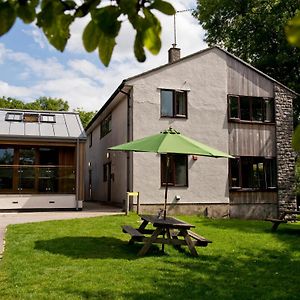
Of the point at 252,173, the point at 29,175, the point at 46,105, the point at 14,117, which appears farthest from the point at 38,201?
the point at 46,105

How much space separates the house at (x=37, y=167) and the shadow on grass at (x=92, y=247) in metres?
8.02

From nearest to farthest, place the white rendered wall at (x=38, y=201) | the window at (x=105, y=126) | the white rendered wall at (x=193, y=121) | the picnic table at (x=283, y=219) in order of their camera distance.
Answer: the picnic table at (x=283, y=219) → the white rendered wall at (x=38, y=201) → the white rendered wall at (x=193, y=121) → the window at (x=105, y=126)

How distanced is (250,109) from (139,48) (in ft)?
62.6

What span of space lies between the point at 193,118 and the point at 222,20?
1508 centimetres

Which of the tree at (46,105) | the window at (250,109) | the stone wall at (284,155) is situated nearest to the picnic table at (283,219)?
the stone wall at (284,155)

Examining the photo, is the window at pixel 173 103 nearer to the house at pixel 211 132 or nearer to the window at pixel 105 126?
the house at pixel 211 132

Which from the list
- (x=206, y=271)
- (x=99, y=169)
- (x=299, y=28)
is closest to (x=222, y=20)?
(x=99, y=169)

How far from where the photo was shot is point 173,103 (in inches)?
734

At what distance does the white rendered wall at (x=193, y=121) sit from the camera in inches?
701

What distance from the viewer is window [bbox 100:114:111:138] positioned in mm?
23686

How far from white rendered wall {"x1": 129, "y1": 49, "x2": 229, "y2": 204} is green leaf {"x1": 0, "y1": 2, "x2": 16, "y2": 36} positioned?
637 inches

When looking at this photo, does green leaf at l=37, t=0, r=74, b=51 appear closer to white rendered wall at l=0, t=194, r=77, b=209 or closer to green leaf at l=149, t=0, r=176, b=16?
green leaf at l=149, t=0, r=176, b=16

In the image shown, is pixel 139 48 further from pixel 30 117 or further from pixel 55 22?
pixel 30 117

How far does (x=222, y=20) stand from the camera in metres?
31.1
